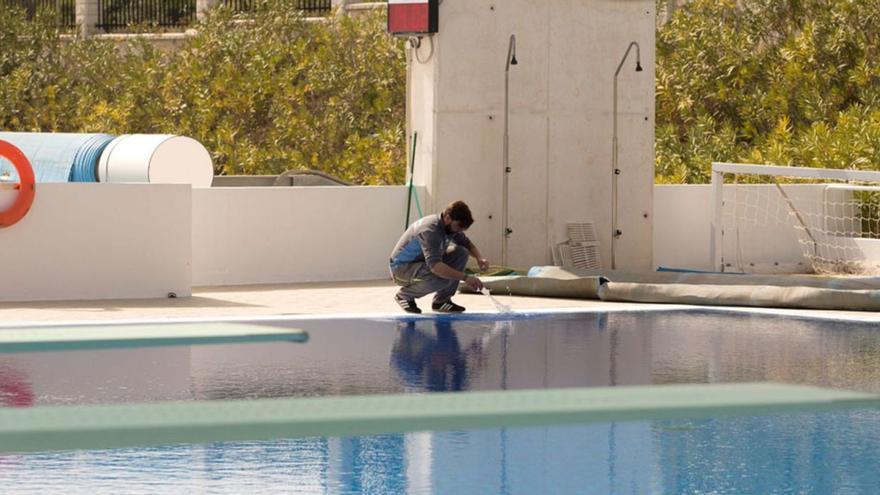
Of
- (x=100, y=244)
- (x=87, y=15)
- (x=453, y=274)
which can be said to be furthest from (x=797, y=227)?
(x=87, y=15)

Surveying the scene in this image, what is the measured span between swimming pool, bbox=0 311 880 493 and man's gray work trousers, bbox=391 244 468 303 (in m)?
0.41

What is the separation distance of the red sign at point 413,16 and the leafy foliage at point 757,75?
843 centimetres

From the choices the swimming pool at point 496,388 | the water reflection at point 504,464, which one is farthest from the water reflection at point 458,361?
the water reflection at point 504,464

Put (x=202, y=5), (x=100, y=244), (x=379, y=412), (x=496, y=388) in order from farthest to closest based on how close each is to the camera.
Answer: (x=202, y=5)
(x=100, y=244)
(x=496, y=388)
(x=379, y=412)

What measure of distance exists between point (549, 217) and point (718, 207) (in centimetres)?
212

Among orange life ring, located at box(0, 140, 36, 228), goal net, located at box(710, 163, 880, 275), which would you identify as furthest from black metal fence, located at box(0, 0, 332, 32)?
orange life ring, located at box(0, 140, 36, 228)

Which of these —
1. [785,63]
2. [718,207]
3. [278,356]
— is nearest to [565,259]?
[718,207]

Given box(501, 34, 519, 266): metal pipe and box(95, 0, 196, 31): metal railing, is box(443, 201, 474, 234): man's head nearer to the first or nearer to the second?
box(501, 34, 519, 266): metal pipe

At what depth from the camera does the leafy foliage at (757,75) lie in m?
27.9

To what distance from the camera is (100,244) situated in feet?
52.7

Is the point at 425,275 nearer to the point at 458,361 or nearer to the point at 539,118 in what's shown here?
the point at 458,361

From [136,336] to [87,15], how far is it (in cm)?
2832

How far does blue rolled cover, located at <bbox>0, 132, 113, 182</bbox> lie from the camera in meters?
20.0

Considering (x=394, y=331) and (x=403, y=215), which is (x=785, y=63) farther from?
(x=394, y=331)
